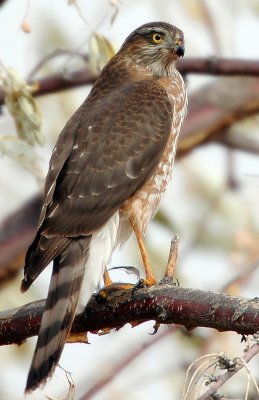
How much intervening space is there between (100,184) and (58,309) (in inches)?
34.2

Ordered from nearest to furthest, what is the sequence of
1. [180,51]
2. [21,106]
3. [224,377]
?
[224,377] < [21,106] < [180,51]

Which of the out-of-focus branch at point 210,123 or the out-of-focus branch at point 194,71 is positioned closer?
the out-of-focus branch at point 194,71

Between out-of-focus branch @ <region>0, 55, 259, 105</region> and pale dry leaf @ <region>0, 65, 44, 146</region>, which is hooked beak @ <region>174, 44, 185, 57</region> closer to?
out-of-focus branch @ <region>0, 55, 259, 105</region>

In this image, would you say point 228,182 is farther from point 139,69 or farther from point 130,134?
point 130,134

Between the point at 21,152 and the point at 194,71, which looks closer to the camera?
the point at 21,152

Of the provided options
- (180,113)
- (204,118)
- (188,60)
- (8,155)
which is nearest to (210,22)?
(204,118)

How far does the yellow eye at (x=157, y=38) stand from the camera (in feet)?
20.0

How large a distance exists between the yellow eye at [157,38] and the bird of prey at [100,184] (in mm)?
147

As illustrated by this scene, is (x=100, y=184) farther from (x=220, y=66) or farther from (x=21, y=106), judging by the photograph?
(x=220, y=66)

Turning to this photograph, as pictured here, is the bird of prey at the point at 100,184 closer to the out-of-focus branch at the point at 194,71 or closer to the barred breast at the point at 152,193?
the barred breast at the point at 152,193

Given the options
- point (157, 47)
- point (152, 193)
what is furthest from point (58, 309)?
point (157, 47)

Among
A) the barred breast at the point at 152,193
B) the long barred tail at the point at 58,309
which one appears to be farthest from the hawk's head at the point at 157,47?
the long barred tail at the point at 58,309

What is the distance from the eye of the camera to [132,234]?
545 centimetres

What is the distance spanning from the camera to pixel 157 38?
20.1ft
